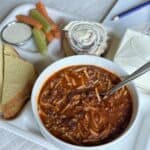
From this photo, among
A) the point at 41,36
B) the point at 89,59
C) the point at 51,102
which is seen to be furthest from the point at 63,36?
the point at 51,102

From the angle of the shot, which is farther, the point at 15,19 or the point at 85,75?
the point at 15,19

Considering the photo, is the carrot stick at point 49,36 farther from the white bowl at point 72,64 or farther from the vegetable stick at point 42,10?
the white bowl at point 72,64

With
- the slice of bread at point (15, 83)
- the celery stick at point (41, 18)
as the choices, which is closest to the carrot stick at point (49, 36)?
the celery stick at point (41, 18)

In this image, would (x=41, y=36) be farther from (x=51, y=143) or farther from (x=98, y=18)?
(x=51, y=143)

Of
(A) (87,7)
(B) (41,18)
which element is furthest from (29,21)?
(A) (87,7)

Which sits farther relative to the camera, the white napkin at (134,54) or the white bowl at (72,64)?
the white napkin at (134,54)

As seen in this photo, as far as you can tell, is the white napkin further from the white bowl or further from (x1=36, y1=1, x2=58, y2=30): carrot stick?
(x1=36, y1=1, x2=58, y2=30): carrot stick

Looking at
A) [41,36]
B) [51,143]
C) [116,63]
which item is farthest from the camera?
[41,36]
